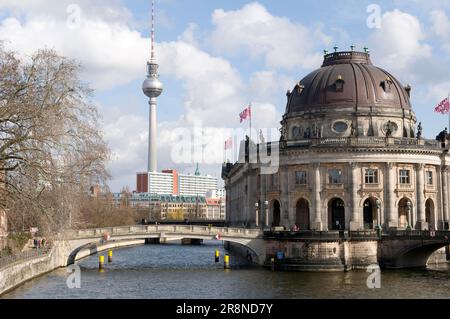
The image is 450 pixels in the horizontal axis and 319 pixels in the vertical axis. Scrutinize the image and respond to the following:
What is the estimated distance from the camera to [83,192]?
4359 centimetres

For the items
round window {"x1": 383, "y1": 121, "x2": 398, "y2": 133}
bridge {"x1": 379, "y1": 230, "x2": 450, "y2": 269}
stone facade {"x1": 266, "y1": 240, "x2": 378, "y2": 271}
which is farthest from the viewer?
round window {"x1": 383, "y1": 121, "x2": 398, "y2": 133}

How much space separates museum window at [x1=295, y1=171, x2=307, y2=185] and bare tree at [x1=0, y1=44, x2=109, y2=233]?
44.3 m

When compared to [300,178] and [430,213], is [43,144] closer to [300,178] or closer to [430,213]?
[300,178]

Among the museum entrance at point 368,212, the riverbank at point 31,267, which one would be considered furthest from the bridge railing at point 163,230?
the museum entrance at point 368,212

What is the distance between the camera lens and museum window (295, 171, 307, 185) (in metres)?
82.1

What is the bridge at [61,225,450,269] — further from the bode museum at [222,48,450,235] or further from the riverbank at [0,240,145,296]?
the bode museum at [222,48,450,235]

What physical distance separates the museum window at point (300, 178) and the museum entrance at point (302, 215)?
3569 millimetres

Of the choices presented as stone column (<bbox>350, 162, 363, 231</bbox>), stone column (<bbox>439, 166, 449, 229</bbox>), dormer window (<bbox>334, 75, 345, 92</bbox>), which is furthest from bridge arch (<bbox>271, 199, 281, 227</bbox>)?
stone column (<bbox>439, 166, 449, 229</bbox>)

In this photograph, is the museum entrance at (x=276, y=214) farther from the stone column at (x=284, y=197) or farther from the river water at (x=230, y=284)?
the river water at (x=230, y=284)

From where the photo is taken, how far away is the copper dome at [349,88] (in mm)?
88812

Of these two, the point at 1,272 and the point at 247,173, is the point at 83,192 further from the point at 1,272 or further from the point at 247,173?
the point at 247,173

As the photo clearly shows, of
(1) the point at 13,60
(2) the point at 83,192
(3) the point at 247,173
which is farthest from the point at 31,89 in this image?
(3) the point at 247,173

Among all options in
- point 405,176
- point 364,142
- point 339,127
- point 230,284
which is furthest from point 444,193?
point 230,284

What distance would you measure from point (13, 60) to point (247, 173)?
6080 centimetres
